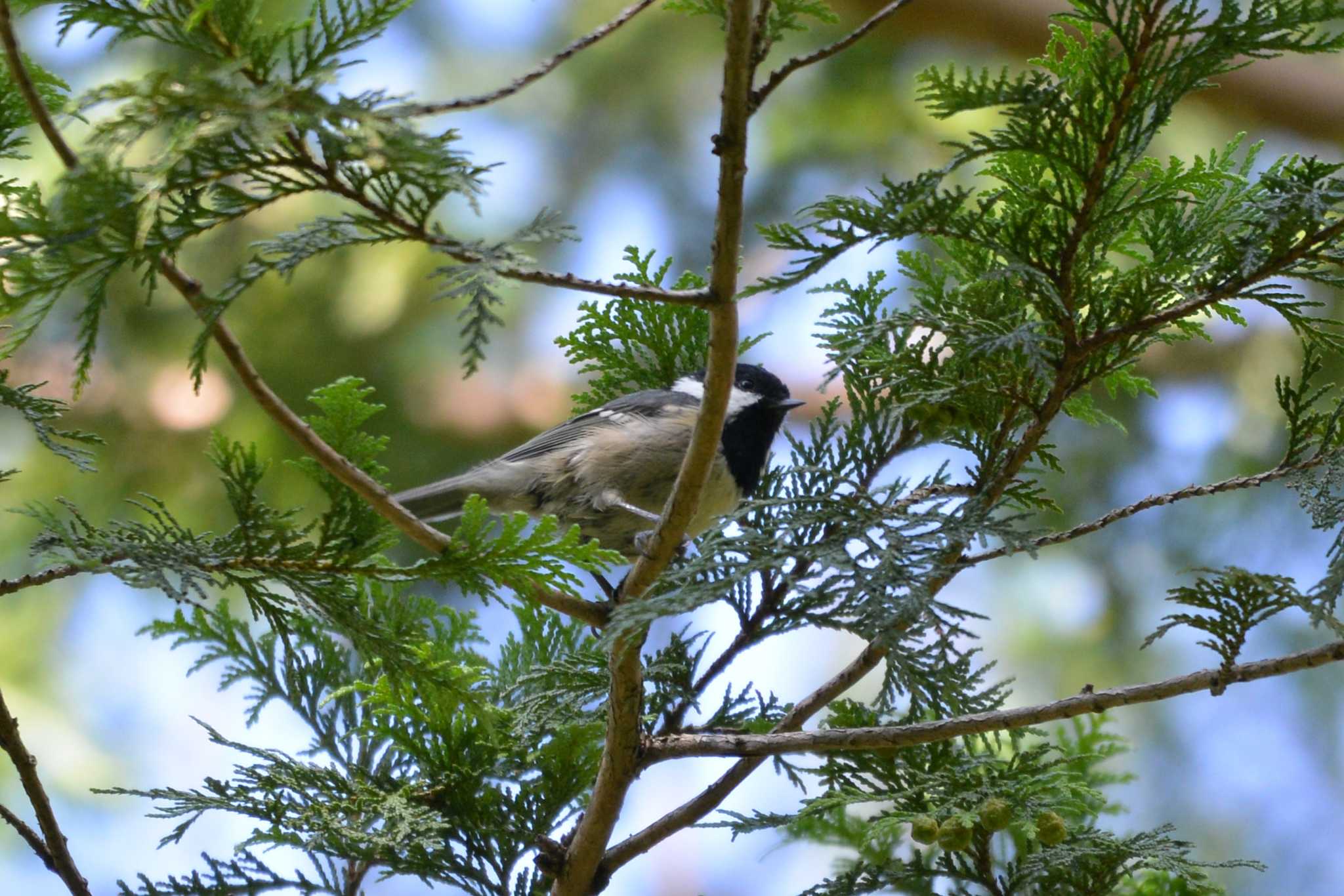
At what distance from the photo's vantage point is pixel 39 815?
129 cm

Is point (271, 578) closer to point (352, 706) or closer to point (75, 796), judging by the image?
point (352, 706)

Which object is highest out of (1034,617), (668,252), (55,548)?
(668,252)

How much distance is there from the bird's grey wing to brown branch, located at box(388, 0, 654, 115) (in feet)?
3.34

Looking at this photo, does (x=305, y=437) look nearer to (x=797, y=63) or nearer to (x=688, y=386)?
(x=797, y=63)

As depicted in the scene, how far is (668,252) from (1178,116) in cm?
190

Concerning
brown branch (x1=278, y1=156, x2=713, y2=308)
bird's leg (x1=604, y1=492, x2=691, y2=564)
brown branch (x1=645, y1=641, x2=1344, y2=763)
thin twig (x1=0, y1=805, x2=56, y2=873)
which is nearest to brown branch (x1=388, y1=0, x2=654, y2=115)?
brown branch (x1=278, y1=156, x2=713, y2=308)

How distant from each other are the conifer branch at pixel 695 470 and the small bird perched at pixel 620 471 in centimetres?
82

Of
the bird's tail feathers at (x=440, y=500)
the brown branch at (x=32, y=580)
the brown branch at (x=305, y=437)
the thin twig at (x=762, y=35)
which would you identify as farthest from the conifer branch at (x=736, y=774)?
the bird's tail feathers at (x=440, y=500)

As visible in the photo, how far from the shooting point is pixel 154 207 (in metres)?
0.92

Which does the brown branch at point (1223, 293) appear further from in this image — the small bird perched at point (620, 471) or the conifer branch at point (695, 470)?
the small bird perched at point (620, 471)

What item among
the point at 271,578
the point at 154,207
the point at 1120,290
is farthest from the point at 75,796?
the point at 1120,290

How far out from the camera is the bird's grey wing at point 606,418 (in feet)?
7.26

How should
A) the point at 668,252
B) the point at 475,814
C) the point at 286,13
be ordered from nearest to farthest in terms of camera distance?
the point at 475,814 → the point at 286,13 → the point at 668,252

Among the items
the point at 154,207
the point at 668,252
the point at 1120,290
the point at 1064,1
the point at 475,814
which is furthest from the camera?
the point at 668,252
